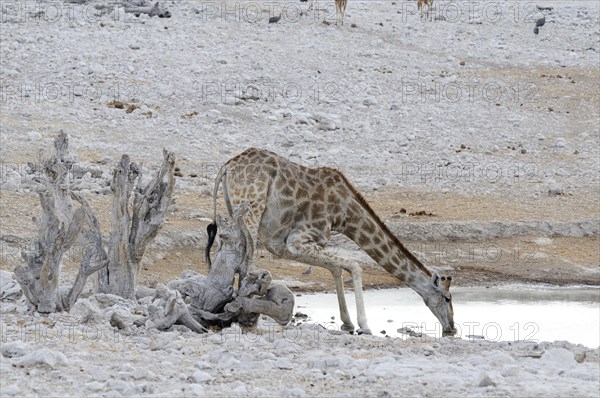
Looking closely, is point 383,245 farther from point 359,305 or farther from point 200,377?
point 200,377

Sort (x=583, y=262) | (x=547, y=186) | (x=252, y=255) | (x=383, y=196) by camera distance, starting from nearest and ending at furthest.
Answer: (x=252, y=255)
(x=583, y=262)
(x=383, y=196)
(x=547, y=186)

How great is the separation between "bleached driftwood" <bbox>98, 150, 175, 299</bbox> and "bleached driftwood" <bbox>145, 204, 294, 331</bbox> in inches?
25.7

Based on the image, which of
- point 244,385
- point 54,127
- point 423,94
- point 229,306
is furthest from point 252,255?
point 423,94

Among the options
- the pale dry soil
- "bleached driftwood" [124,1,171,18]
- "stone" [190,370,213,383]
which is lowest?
the pale dry soil

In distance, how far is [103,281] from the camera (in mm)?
12883

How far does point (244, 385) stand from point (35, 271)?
3525mm

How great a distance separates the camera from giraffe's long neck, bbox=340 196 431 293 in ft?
46.4

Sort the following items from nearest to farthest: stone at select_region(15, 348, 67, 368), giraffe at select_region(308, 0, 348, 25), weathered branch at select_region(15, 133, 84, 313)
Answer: stone at select_region(15, 348, 67, 368) → weathered branch at select_region(15, 133, 84, 313) → giraffe at select_region(308, 0, 348, 25)

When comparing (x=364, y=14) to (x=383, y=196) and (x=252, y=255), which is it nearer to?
(x=383, y=196)

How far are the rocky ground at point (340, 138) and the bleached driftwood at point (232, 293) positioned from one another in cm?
28

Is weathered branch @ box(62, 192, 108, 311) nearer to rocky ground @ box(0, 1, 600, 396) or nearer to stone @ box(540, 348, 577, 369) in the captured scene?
rocky ground @ box(0, 1, 600, 396)

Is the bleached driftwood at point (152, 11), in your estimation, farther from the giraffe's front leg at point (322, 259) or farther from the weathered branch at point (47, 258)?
the weathered branch at point (47, 258)

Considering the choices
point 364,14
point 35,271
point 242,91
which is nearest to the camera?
point 35,271

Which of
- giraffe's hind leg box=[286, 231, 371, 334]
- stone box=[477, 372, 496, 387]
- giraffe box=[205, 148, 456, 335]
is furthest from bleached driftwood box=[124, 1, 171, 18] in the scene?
stone box=[477, 372, 496, 387]
